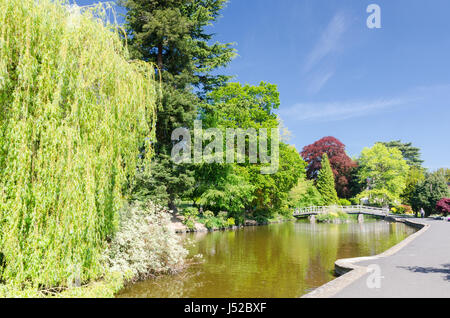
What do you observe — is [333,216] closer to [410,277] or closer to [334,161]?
[334,161]

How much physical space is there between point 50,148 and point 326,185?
138ft

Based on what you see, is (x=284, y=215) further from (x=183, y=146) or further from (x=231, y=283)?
(x=231, y=283)

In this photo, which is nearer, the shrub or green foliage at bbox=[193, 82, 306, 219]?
the shrub

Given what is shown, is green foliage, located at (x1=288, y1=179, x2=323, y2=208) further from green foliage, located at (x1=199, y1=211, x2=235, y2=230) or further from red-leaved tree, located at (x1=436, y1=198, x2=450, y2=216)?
green foliage, located at (x1=199, y1=211, x2=235, y2=230)

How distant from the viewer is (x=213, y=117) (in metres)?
25.5

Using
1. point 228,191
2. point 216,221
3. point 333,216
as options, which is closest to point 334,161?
point 333,216

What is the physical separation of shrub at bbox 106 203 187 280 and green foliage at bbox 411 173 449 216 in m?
34.2

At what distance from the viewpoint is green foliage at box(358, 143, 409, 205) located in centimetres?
4350

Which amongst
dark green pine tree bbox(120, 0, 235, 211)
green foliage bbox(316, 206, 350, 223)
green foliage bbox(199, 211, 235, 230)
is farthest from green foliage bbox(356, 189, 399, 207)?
dark green pine tree bbox(120, 0, 235, 211)

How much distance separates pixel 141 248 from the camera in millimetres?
8812

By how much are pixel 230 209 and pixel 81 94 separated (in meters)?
20.5

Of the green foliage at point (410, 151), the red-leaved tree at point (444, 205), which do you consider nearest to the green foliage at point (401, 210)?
the red-leaved tree at point (444, 205)

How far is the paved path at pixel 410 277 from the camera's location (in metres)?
6.20

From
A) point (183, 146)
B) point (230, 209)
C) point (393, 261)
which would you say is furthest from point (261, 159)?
point (393, 261)
